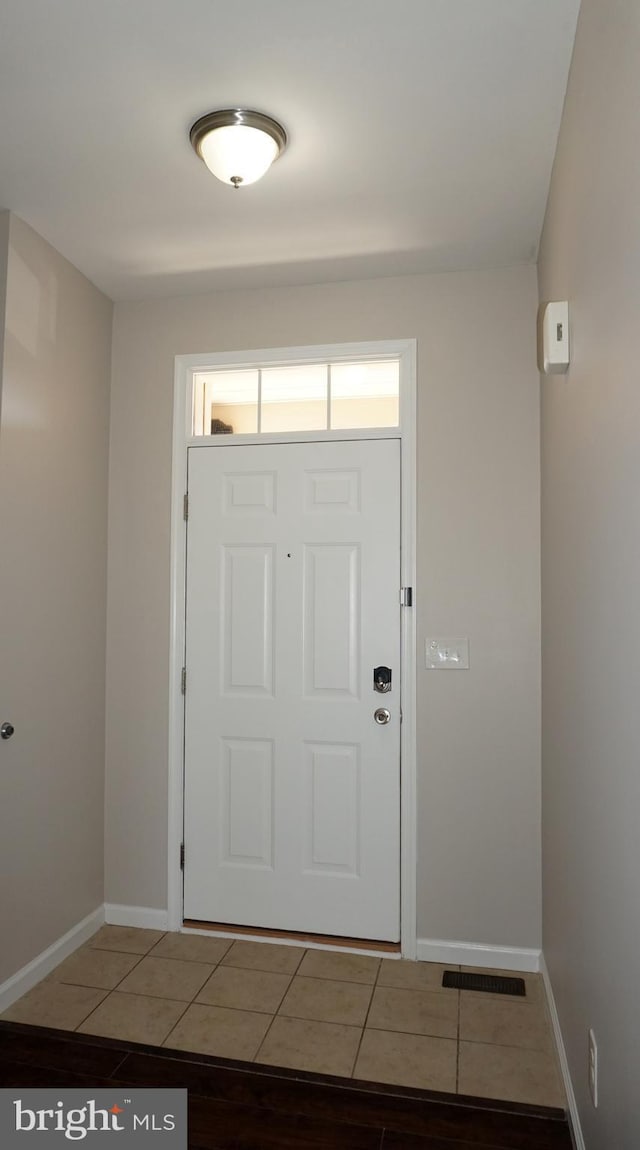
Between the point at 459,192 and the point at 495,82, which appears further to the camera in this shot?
the point at 459,192

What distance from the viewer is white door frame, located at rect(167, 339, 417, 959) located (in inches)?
117

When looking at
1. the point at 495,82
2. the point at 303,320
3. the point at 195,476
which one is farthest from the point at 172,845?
the point at 495,82

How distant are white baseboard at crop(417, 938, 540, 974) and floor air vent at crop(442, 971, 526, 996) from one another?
6cm

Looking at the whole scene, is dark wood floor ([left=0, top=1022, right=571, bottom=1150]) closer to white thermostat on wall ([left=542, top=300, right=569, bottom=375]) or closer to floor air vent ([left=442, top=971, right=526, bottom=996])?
floor air vent ([left=442, top=971, right=526, bottom=996])

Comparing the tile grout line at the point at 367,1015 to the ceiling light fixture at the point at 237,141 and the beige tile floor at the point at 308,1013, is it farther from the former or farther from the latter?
the ceiling light fixture at the point at 237,141

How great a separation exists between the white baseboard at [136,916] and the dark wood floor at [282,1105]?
83cm

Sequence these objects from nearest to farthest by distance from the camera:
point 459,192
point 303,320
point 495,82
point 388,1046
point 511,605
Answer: point 495,82, point 388,1046, point 459,192, point 511,605, point 303,320

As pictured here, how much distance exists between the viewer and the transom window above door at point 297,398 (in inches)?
123

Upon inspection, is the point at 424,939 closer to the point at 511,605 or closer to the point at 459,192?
the point at 511,605

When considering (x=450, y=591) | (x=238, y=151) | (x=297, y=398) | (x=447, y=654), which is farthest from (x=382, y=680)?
(x=238, y=151)

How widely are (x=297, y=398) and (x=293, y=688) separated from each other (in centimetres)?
122

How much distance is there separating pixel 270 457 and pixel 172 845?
5.56ft

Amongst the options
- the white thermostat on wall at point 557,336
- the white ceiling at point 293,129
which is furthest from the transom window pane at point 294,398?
the white thermostat on wall at point 557,336

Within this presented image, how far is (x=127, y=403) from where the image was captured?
3.32 m
